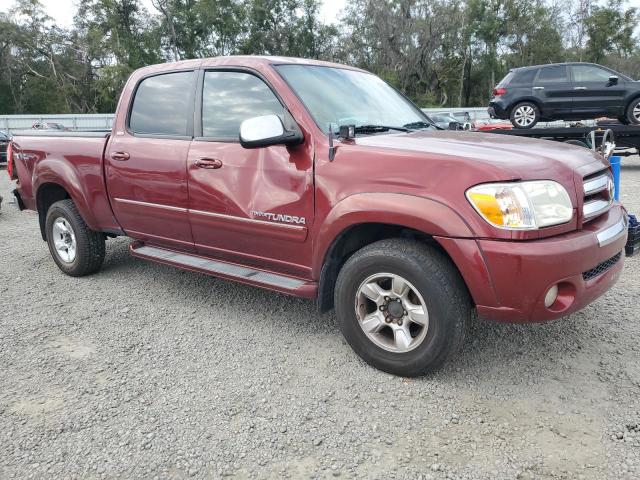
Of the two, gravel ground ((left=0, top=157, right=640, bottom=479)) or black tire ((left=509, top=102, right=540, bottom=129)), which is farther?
black tire ((left=509, top=102, right=540, bottom=129))

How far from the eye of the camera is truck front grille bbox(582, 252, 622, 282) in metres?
2.76

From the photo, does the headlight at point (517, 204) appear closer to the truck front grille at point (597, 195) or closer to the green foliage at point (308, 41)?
the truck front grille at point (597, 195)

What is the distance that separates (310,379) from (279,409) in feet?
1.13

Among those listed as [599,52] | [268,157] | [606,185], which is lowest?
[606,185]

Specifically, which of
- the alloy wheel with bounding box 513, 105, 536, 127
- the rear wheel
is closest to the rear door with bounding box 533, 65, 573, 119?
the alloy wheel with bounding box 513, 105, 536, 127

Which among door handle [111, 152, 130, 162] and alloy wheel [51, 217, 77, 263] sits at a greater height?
door handle [111, 152, 130, 162]

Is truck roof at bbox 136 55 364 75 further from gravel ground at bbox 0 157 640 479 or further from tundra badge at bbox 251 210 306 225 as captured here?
gravel ground at bbox 0 157 640 479

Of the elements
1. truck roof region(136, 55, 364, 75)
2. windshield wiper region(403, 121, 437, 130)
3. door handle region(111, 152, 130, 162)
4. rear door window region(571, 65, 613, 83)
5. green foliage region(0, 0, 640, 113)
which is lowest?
door handle region(111, 152, 130, 162)

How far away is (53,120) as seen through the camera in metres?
27.5

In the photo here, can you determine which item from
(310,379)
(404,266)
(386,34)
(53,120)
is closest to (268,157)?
(404,266)

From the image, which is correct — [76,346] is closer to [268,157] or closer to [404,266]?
[268,157]

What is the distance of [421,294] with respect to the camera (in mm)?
2820

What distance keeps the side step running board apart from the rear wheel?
11168 mm

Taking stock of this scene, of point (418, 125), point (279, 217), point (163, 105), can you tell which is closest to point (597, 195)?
point (418, 125)
